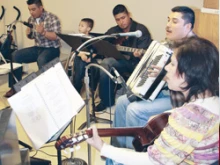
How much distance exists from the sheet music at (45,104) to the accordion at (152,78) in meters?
0.60

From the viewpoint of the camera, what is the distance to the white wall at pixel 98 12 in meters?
3.76

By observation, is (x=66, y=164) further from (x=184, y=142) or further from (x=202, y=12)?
(x=202, y=12)

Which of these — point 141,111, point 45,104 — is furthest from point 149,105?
point 45,104

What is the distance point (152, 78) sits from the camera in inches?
84.0

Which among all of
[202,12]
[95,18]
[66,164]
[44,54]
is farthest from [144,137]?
[95,18]

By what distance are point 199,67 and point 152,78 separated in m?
0.85

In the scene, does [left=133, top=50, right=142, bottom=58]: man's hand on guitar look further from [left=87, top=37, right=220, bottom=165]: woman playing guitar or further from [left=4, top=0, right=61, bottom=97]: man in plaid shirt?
[left=87, top=37, right=220, bottom=165]: woman playing guitar

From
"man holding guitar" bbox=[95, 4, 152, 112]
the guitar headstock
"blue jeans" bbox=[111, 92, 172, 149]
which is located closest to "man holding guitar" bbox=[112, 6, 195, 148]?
"blue jeans" bbox=[111, 92, 172, 149]

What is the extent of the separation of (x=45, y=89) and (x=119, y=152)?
464mm

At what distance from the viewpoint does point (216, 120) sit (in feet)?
3.89

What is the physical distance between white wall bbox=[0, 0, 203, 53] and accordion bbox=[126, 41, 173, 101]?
1.59 meters

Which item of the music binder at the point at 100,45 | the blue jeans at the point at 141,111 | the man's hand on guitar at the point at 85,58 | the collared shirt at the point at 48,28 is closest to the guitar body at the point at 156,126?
the blue jeans at the point at 141,111

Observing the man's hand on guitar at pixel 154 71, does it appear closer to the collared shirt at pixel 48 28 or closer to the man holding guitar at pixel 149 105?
the man holding guitar at pixel 149 105

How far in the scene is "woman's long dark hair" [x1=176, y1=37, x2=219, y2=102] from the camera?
1.29m
